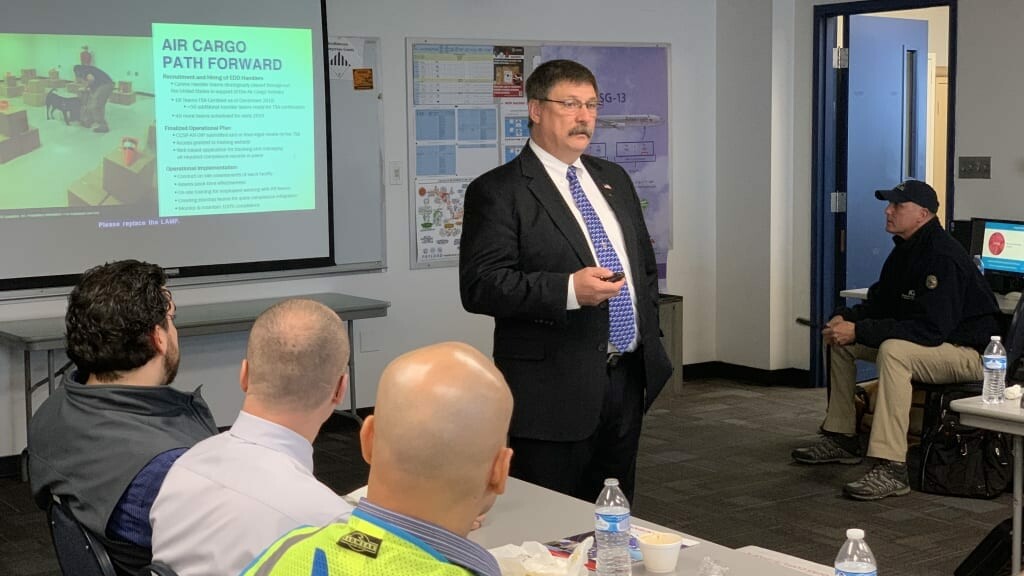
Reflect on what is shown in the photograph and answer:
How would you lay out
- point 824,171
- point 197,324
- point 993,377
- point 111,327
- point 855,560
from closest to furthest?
point 855,560 → point 111,327 → point 993,377 → point 197,324 → point 824,171

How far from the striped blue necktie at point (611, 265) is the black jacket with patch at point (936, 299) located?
2.58 m

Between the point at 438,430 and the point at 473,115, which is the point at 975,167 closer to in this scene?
the point at 473,115

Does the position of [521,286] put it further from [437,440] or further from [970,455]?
[970,455]

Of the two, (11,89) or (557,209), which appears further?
(11,89)

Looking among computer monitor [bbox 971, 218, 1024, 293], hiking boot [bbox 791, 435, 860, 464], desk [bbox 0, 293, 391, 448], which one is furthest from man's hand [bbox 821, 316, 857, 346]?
desk [bbox 0, 293, 391, 448]

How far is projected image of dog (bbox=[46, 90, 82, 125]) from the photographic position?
5750 millimetres

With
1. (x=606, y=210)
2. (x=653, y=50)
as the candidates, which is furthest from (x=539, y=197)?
(x=653, y=50)

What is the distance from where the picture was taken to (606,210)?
131 inches

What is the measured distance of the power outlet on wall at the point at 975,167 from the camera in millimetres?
6578

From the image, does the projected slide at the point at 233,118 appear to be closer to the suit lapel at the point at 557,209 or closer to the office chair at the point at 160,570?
the suit lapel at the point at 557,209

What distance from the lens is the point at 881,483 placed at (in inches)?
206

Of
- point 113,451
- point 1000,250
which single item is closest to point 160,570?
point 113,451

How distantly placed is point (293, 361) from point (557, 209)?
1252mm

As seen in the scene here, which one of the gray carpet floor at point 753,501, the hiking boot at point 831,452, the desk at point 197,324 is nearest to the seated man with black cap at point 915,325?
the gray carpet floor at point 753,501
